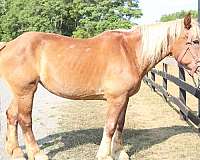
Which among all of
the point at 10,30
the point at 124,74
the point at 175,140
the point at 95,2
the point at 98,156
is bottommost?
the point at 10,30

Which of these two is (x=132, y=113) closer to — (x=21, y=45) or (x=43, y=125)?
(x=43, y=125)

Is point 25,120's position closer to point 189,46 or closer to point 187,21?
point 189,46

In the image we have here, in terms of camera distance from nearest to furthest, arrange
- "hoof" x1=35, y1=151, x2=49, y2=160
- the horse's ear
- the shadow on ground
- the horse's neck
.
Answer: the horse's ear, the horse's neck, "hoof" x1=35, y1=151, x2=49, y2=160, the shadow on ground

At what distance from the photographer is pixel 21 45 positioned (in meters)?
5.50

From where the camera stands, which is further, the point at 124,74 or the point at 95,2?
the point at 95,2

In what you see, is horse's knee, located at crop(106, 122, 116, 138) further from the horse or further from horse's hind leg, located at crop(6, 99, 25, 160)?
horse's hind leg, located at crop(6, 99, 25, 160)

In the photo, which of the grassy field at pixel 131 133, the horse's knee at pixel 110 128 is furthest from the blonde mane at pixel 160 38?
the grassy field at pixel 131 133

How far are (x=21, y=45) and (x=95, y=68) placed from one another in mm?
997

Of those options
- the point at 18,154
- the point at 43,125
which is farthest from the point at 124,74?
the point at 43,125

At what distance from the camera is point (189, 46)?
204 inches

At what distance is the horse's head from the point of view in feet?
16.9

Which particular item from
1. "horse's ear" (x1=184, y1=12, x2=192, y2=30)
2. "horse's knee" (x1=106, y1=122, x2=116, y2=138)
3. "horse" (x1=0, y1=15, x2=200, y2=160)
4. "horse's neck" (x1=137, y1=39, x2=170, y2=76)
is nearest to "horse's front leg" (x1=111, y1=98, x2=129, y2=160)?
"horse" (x1=0, y1=15, x2=200, y2=160)

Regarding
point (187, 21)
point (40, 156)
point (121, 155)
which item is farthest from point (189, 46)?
point (40, 156)

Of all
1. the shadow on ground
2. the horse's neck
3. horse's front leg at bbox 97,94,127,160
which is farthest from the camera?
the shadow on ground
